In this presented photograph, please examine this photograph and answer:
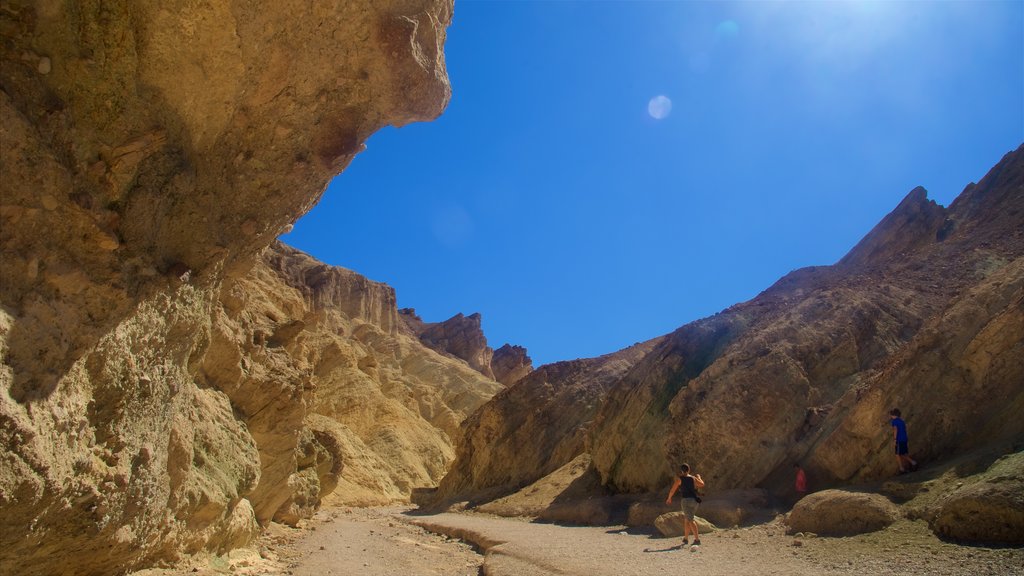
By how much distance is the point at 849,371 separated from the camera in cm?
1541

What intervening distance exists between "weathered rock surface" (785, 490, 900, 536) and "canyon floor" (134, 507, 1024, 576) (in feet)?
0.88

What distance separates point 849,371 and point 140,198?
1634 cm

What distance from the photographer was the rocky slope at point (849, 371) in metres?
10.5

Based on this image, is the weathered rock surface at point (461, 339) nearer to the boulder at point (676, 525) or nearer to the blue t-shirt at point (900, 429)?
the boulder at point (676, 525)

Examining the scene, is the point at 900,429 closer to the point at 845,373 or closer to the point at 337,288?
the point at 845,373

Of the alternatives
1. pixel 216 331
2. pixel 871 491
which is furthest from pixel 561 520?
pixel 216 331

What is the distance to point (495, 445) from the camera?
33.3m

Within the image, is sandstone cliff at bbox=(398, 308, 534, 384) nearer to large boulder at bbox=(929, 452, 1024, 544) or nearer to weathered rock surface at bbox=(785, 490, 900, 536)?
weathered rock surface at bbox=(785, 490, 900, 536)

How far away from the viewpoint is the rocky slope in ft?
34.5

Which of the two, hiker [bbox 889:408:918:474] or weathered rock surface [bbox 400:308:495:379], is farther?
weathered rock surface [bbox 400:308:495:379]

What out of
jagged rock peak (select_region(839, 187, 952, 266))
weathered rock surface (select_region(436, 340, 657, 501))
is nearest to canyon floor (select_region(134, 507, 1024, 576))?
weathered rock surface (select_region(436, 340, 657, 501))

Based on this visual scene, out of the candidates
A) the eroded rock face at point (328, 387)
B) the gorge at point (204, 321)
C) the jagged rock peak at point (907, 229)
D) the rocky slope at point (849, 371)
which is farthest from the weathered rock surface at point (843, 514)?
the jagged rock peak at point (907, 229)

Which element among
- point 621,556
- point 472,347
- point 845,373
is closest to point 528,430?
point 845,373

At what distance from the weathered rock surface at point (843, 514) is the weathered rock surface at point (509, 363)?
88725 millimetres
